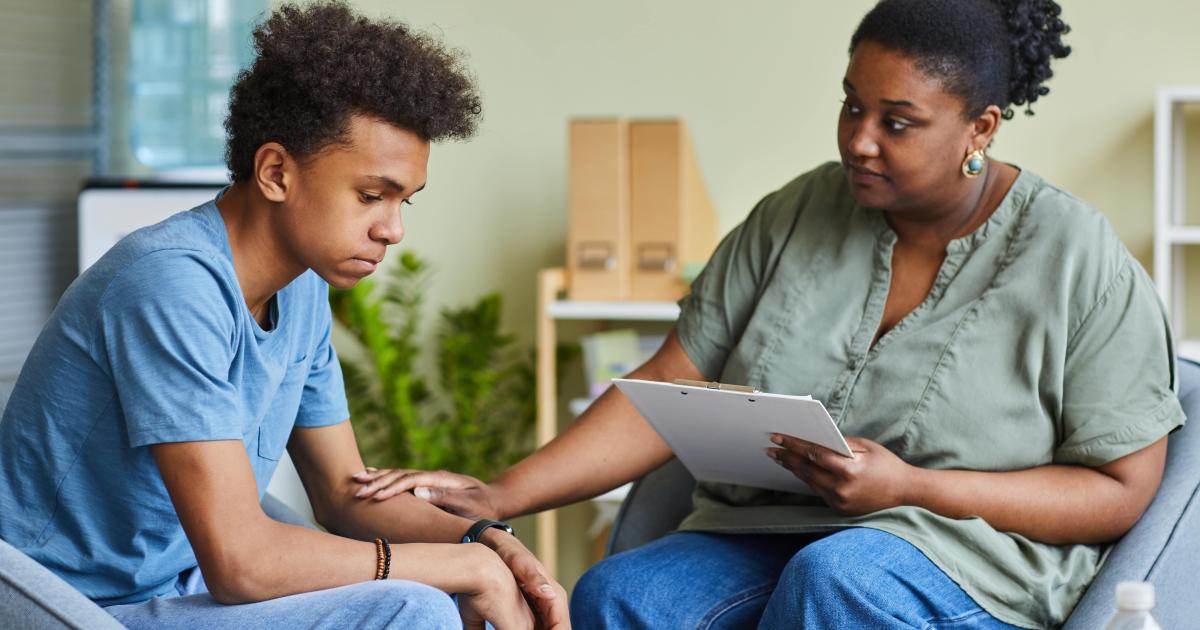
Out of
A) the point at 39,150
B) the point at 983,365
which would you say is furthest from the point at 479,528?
the point at 39,150

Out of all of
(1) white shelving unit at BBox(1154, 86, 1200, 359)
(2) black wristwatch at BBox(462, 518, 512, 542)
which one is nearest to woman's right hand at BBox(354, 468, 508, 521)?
(2) black wristwatch at BBox(462, 518, 512, 542)

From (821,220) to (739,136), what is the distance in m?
1.37

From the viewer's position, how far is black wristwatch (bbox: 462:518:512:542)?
1.44 m

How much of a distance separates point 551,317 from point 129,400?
5.55 feet

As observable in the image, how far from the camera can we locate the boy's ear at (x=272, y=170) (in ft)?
4.11

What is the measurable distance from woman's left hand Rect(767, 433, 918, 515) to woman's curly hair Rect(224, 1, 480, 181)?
560mm

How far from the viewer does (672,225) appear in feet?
9.01

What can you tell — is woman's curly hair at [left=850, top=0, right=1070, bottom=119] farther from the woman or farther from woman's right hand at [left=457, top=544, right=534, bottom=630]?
woman's right hand at [left=457, top=544, right=534, bottom=630]

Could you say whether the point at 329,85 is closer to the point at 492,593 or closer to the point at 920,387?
the point at 492,593

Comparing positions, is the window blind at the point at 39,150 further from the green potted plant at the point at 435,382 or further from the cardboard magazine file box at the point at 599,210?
the cardboard magazine file box at the point at 599,210

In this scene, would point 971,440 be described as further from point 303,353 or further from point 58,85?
point 58,85

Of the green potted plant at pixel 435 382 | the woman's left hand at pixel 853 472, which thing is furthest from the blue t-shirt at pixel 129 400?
the green potted plant at pixel 435 382

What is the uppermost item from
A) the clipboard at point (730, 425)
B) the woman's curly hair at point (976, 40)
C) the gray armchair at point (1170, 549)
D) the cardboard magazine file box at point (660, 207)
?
the woman's curly hair at point (976, 40)

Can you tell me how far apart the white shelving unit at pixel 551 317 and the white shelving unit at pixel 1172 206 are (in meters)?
1.04
